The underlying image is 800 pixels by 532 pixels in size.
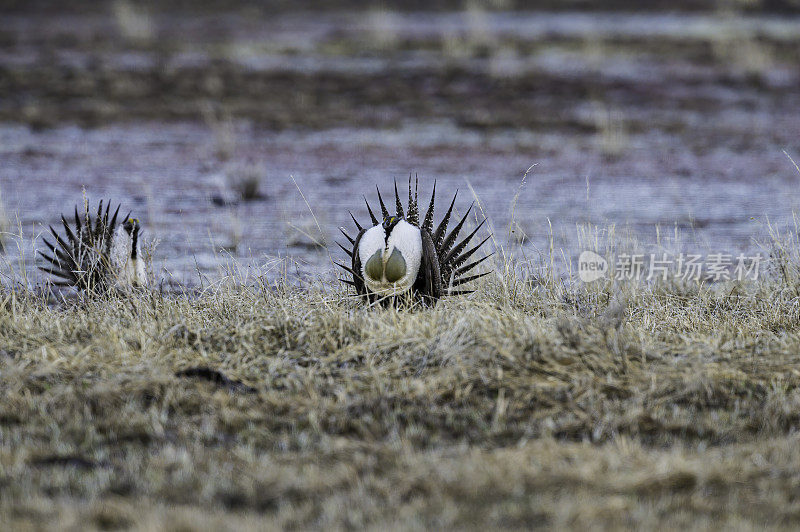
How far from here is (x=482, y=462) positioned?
3.47 meters

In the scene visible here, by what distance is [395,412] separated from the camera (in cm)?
404

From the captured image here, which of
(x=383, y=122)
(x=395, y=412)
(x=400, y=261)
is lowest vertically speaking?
(x=395, y=412)

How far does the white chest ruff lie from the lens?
4.99m

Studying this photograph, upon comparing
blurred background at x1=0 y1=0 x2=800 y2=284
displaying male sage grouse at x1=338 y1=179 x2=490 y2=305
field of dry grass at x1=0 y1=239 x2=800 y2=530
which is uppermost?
blurred background at x1=0 y1=0 x2=800 y2=284

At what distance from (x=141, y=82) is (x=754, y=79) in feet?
31.6

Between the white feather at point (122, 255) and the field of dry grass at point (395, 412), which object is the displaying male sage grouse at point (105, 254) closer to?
the white feather at point (122, 255)

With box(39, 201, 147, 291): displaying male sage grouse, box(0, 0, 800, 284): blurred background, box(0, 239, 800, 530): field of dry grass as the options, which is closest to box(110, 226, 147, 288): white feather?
box(39, 201, 147, 291): displaying male sage grouse

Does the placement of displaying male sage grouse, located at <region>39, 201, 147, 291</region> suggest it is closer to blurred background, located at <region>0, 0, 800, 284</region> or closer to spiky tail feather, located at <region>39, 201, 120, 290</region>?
spiky tail feather, located at <region>39, 201, 120, 290</region>

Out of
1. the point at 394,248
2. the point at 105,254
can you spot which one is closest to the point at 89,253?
the point at 105,254

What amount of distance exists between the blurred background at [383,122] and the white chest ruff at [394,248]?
2.24ft

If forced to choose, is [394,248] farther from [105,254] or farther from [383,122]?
[383,122]

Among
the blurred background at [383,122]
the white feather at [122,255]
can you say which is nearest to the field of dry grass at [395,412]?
the white feather at [122,255]

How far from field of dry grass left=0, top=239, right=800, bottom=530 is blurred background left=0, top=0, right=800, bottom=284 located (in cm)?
89

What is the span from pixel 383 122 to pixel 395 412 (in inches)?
403
